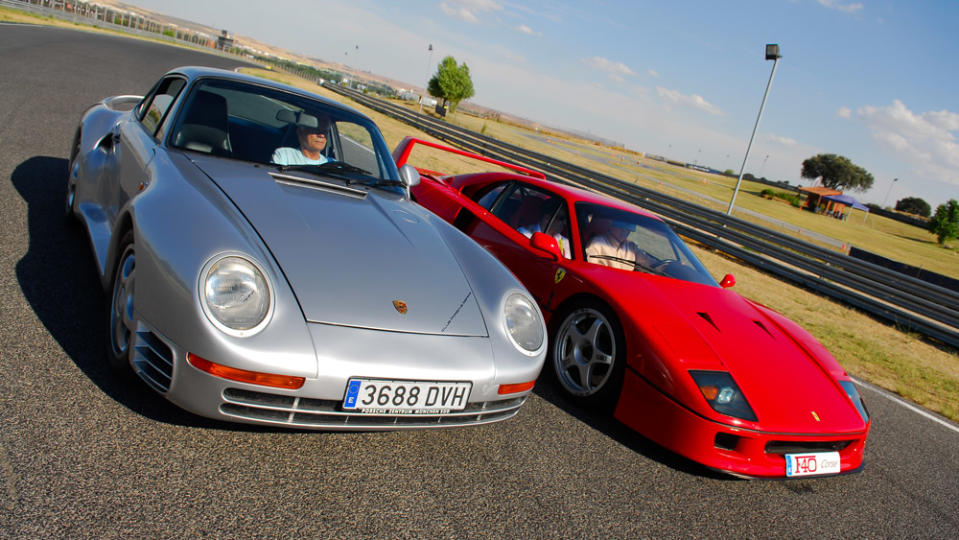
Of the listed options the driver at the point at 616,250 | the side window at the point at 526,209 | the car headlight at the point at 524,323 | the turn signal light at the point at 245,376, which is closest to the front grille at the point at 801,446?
the car headlight at the point at 524,323

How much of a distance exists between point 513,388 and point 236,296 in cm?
118

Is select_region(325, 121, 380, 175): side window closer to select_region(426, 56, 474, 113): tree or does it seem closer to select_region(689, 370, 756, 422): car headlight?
select_region(689, 370, 756, 422): car headlight

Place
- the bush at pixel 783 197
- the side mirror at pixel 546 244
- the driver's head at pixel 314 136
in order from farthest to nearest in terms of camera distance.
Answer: the bush at pixel 783 197 → the side mirror at pixel 546 244 → the driver's head at pixel 314 136

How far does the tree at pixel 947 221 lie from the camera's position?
52.4m

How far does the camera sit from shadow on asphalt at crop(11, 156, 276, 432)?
2.53 meters

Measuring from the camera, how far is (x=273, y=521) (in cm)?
203

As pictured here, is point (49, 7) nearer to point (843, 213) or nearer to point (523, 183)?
point (523, 183)

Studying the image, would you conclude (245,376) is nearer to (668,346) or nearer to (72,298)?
(72,298)

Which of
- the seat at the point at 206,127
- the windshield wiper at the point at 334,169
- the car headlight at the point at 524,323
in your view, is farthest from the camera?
the windshield wiper at the point at 334,169

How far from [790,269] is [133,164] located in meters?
12.1

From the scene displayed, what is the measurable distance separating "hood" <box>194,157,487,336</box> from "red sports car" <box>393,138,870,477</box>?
3.44 ft

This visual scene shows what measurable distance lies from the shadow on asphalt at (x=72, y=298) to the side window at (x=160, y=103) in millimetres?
962

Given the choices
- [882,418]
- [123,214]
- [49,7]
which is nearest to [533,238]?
[123,214]

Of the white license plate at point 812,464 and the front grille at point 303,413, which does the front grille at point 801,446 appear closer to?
the white license plate at point 812,464
